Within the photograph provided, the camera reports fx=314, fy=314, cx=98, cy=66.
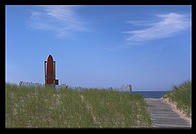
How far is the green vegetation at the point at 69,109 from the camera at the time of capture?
388 inches

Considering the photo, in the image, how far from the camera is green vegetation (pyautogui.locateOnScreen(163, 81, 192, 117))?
11.9 m

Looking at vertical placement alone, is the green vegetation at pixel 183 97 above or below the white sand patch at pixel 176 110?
above

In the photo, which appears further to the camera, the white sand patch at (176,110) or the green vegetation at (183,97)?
the green vegetation at (183,97)

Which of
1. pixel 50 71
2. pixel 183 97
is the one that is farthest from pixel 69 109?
pixel 183 97

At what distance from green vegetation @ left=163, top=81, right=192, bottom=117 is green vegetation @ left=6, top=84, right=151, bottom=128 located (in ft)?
4.81

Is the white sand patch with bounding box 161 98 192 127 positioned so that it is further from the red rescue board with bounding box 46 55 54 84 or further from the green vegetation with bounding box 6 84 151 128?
the red rescue board with bounding box 46 55 54 84

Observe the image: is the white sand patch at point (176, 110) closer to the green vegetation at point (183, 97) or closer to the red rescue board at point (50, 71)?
the green vegetation at point (183, 97)

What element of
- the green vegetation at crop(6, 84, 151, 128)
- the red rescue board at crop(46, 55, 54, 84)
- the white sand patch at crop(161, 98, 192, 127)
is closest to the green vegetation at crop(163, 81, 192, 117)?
the white sand patch at crop(161, 98, 192, 127)

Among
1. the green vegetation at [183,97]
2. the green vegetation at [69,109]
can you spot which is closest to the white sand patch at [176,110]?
the green vegetation at [183,97]

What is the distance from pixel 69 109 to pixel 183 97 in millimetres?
4938

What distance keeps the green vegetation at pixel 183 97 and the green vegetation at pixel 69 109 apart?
1465 millimetres
